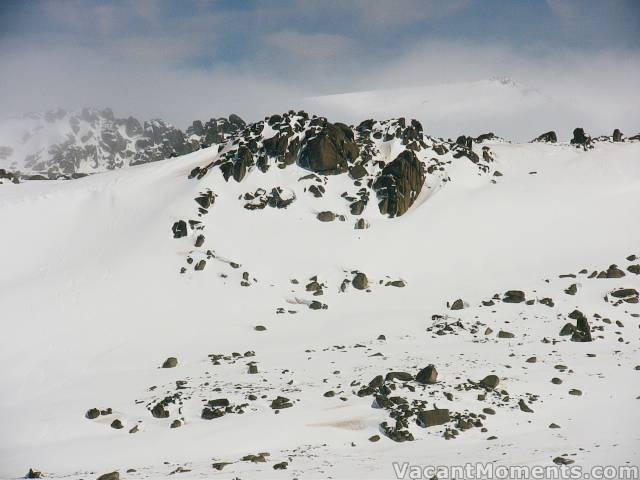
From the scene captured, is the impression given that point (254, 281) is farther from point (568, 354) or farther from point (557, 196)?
point (557, 196)

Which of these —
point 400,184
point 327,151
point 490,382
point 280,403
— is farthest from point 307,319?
point 327,151

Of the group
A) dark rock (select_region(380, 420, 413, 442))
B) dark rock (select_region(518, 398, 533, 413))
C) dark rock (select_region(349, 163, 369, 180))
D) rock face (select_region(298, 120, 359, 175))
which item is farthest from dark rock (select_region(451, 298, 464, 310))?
rock face (select_region(298, 120, 359, 175))

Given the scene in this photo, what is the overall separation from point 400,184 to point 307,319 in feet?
75.6

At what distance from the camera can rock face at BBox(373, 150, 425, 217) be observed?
51.9 m

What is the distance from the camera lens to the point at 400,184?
173 ft

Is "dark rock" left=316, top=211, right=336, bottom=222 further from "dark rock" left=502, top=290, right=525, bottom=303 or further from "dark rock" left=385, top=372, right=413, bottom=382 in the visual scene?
"dark rock" left=385, top=372, right=413, bottom=382

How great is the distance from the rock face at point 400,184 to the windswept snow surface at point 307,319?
64.9 inches

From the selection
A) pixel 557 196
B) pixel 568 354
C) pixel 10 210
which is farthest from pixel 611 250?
pixel 10 210

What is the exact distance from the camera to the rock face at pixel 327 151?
53.7 metres

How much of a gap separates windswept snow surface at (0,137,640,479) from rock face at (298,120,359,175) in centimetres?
249

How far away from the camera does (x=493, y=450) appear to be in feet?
53.8

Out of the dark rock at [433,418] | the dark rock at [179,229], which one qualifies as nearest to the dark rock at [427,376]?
the dark rock at [433,418]

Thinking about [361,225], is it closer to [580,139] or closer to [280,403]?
[280,403]

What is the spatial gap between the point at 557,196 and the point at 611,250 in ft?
36.3
